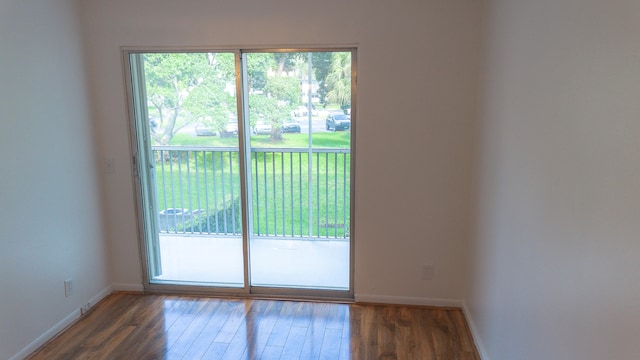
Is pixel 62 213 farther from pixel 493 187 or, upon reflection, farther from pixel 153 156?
pixel 493 187

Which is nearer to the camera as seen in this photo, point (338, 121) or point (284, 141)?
point (338, 121)

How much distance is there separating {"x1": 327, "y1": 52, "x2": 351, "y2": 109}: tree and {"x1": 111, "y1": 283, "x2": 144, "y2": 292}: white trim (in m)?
2.25

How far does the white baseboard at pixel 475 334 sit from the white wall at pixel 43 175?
9.37 ft

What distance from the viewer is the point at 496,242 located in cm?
237

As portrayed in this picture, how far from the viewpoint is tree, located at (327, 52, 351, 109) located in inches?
123

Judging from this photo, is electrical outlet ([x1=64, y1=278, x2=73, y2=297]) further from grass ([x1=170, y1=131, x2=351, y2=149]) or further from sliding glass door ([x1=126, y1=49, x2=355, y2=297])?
grass ([x1=170, y1=131, x2=351, y2=149])

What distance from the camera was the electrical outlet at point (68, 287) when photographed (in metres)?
2.97

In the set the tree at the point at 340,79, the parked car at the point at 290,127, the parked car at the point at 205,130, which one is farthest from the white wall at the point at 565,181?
the parked car at the point at 205,130

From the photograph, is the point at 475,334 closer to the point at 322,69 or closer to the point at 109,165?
the point at 322,69

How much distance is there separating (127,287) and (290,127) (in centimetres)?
195

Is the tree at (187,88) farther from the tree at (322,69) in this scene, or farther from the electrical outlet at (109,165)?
the tree at (322,69)

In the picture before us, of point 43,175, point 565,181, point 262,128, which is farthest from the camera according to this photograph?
point 262,128

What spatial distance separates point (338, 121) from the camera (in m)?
3.28

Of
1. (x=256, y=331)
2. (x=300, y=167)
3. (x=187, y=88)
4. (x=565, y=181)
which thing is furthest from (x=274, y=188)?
(x=565, y=181)
